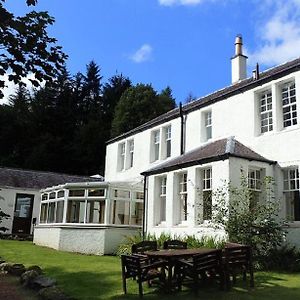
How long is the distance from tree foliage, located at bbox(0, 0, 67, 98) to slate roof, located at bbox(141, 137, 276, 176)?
9414 millimetres

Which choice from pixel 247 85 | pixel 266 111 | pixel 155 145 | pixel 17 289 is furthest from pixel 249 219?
pixel 155 145

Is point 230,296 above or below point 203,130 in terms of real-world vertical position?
below

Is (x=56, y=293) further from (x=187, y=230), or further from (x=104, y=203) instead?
(x=104, y=203)

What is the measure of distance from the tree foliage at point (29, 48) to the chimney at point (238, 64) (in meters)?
17.5

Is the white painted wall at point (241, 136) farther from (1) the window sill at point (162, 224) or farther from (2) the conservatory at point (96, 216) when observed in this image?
(2) the conservatory at point (96, 216)

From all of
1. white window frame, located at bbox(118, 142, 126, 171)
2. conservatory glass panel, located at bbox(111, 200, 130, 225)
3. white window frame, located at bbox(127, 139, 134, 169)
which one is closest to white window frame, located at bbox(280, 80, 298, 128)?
conservatory glass panel, located at bbox(111, 200, 130, 225)

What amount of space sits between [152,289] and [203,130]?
1086 cm

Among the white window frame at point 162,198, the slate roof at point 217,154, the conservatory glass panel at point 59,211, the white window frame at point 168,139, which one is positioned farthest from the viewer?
the white window frame at point 168,139

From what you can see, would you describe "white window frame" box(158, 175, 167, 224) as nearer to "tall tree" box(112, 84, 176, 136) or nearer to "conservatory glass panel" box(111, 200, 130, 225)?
"conservatory glass panel" box(111, 200, 130, 225)

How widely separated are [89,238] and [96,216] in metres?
1.13

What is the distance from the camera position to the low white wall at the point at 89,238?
1858cm

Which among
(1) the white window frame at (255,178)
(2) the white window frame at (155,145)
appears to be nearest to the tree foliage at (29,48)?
(1) the white window frame at (255,178)

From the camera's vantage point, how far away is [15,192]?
31141 mm

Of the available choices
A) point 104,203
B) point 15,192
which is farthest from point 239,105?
point 15,192
